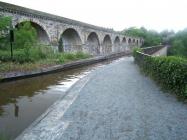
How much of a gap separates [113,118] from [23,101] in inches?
159

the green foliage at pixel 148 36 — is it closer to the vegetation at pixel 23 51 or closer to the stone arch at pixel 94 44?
the stone arch at pixel 94 44

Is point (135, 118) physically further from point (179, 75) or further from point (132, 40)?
point (132, 40)

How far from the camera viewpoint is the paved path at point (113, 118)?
229 inches

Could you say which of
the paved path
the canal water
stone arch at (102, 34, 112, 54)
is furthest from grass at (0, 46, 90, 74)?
stone arch at (102, 34, 112, 54)

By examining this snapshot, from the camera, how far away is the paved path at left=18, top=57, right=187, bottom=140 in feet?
19.1

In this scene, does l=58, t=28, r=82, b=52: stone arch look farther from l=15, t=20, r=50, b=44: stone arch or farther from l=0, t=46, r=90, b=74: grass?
l=0, t=46, r=90, b=74: grass

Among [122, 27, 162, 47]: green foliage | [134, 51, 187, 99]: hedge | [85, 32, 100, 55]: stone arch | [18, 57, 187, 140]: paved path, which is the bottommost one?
[18, 57, 187, 140]: paved path

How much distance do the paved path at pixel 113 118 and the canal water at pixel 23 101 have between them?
51cm

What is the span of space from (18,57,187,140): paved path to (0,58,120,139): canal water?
0.51 m

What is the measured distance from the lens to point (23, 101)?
966 centimetres

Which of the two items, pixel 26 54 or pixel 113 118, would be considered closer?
pixel 113 118

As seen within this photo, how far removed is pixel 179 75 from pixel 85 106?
11.9ft

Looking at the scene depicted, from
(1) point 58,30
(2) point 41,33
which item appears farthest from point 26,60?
(1) point 58,30

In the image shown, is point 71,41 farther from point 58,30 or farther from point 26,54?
point 26,54
